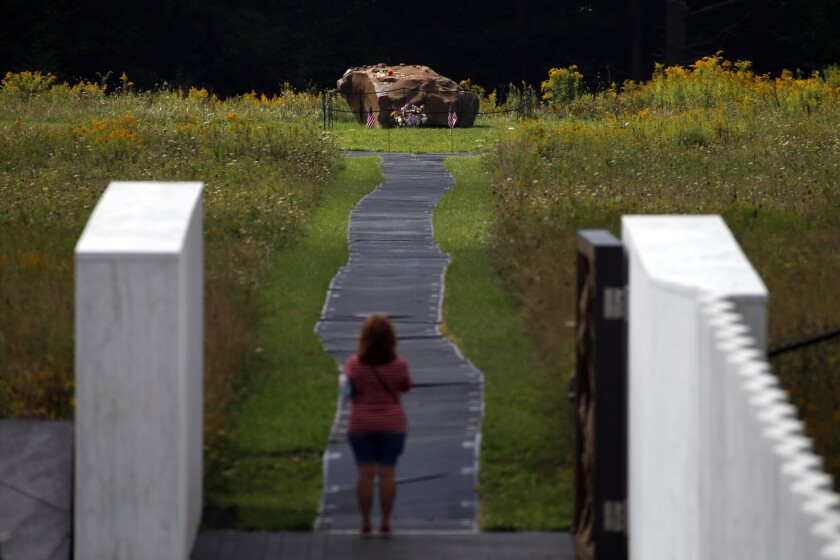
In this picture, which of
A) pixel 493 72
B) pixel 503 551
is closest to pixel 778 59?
pixel 493 72

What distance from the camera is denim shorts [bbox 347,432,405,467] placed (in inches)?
306

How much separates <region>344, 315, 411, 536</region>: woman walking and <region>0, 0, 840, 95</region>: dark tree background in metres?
35.2

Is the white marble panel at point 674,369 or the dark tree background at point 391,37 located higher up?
the dark tree background at point 391,37

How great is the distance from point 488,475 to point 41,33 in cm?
3660

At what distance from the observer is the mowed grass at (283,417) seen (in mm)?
8375

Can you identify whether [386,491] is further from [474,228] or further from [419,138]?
[419,138]

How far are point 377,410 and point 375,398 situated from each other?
0.22ft

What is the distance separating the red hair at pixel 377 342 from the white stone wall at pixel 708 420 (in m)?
1.38

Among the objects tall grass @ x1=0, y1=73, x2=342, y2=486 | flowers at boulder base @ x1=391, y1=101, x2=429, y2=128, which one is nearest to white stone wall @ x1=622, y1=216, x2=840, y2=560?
tall grass @ x1=0, y1=73, x2=342, y2=486

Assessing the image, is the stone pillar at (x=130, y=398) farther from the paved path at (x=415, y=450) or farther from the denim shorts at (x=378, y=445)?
the denim shorts at (x=378, y=445)

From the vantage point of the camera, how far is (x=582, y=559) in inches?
294

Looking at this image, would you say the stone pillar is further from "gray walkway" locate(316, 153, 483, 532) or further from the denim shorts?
"gray walkway" locate(316, 153, 483, 532)

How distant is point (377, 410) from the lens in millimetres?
7727

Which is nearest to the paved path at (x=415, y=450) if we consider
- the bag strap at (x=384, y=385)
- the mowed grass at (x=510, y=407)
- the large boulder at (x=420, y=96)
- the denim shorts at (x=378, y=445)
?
the mowed grass at (x=510, y=407)
